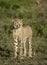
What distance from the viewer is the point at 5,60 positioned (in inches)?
338

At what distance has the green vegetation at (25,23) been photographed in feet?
28.5

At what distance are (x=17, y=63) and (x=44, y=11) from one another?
4837 mm

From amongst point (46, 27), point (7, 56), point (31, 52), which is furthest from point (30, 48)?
point (46, 27)

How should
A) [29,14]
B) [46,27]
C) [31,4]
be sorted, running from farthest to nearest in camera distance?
1. [31,4]
2. [29,14]
3. [46,27]

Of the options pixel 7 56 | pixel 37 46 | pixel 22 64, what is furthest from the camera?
pixel 37 46

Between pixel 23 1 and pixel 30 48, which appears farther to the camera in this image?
pixel 23 1

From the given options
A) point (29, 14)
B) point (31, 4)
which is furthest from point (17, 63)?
point (31, 4)

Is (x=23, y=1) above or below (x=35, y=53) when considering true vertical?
above

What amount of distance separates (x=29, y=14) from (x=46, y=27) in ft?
5.12

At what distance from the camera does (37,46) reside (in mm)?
9461

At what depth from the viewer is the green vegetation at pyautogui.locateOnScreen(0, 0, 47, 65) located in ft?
28.5

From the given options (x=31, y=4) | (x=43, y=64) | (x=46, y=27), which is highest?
(x=31, y=4)

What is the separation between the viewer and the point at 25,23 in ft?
37.2

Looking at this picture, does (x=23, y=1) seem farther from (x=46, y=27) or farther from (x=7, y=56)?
(x=7, y=56)
